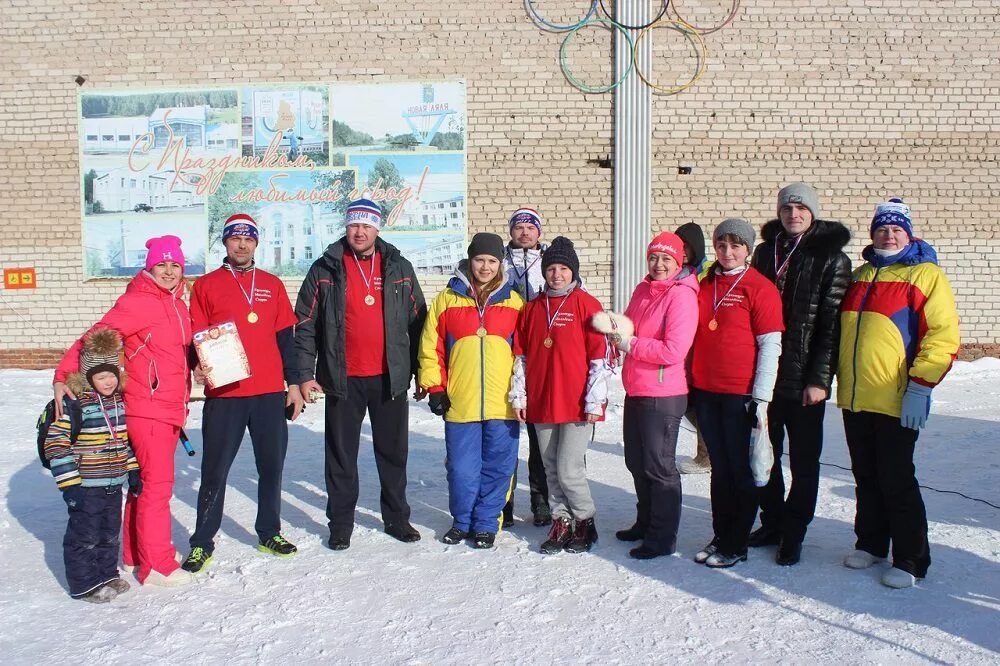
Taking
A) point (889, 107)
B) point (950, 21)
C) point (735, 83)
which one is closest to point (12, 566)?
point (735, 83)

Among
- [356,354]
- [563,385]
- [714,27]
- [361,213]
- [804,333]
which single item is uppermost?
[714,27]

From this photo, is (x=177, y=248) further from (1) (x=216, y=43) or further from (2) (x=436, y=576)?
(1) (x=216, y=43)

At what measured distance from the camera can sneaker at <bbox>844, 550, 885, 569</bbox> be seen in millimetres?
3791

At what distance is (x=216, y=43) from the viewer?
9.84 metres

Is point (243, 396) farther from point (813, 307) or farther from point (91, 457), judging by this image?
point (813, 307)

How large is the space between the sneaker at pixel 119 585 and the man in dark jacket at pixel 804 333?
10.8ft

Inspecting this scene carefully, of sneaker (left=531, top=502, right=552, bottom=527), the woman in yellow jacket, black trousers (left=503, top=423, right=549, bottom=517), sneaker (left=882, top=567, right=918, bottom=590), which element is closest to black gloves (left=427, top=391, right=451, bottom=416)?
the woman in yellow jacket

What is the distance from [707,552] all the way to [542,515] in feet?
3.42

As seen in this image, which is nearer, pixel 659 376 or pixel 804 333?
pixel 804 333

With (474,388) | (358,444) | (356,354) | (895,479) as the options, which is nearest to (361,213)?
(356,354)

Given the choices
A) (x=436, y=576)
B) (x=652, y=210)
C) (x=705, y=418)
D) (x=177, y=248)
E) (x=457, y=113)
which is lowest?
(x=436, y=576)

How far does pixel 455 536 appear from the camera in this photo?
4246 mm

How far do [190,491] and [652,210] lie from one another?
6.77 metres

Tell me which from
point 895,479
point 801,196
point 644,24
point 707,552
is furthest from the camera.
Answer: point 644,24
